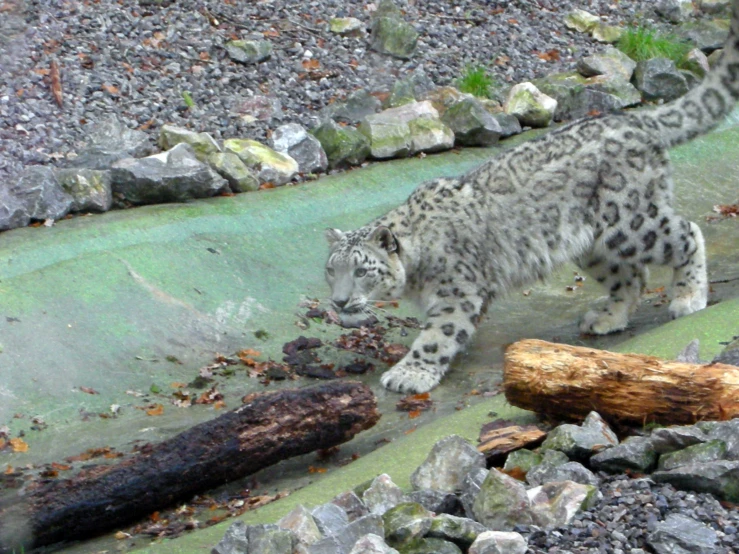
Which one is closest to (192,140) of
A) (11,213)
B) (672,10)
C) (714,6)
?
(11,213)

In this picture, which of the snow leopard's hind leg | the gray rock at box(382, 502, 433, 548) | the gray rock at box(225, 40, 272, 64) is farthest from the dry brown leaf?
the gray rock at box(382, 502, 433, 548)

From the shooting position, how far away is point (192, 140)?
9.43 meters

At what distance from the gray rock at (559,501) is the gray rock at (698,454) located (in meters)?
0.33

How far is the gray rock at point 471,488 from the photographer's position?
4285 millimetres

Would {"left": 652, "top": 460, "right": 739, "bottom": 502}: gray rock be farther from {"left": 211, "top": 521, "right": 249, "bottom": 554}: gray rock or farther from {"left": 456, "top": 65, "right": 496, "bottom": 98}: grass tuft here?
{"left": 456, "top": 65, "right": 496, "bottom": 98}: grass tuft

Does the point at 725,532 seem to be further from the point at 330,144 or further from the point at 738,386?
the point at 330,144

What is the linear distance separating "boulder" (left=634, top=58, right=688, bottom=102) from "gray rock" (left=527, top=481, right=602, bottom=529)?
28.5ft

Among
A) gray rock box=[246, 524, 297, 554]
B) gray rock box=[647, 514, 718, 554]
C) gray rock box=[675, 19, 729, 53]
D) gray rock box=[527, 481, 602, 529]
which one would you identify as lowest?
gray rock box=[246, 524, 297, 554]

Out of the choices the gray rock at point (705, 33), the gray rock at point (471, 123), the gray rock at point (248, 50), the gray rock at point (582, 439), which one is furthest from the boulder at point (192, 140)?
the gray rock at point (705, 33)

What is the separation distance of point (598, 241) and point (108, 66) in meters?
5.13

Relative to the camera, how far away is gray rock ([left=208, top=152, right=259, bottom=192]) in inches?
364

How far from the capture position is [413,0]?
42.9ft

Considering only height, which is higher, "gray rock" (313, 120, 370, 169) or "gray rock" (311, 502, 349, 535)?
"gray rock" (313, 120, 370, 169)

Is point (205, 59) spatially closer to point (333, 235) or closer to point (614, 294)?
point (333, 235)
